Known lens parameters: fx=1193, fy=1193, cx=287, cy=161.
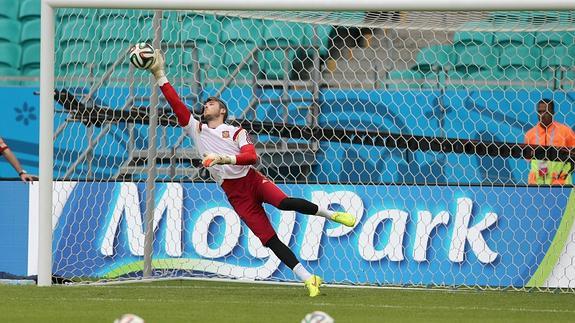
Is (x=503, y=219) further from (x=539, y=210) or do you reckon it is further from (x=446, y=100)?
(x=446, y=100)

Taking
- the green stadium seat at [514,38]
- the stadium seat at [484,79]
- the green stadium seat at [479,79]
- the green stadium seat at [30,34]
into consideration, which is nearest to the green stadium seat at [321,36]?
the green stadium seat at [479,79]

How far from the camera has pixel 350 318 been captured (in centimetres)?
718

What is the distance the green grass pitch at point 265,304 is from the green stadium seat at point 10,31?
257 inches

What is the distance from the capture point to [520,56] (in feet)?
43.1

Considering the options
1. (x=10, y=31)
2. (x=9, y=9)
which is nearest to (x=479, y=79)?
(x=10, y=31)

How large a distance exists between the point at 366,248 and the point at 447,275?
2.48 feet

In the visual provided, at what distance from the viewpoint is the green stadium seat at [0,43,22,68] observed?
15414mm

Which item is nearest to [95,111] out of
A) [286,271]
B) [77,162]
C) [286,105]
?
[77,162]

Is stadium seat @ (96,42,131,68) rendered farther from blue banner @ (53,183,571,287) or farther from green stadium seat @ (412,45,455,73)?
green stadium seat @ (412,45,455,73)

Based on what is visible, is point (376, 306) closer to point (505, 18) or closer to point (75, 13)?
point (505, 18)

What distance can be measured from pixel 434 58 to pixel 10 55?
18.8 ft

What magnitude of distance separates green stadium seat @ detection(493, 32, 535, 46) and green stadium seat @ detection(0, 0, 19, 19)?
625 cm

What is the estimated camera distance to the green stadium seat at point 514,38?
509 inches

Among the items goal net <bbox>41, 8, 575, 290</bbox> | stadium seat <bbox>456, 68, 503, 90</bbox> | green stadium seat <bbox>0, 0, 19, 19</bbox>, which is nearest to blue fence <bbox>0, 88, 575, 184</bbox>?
goal net <bbox>41, 8, 575, 290</bbox>
